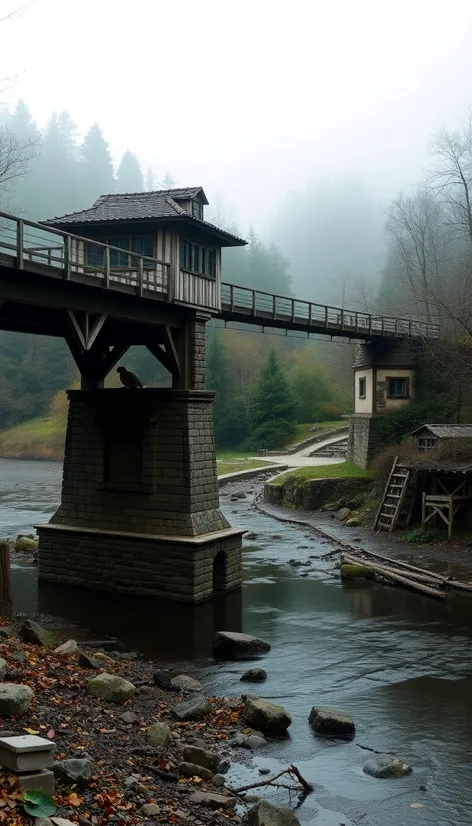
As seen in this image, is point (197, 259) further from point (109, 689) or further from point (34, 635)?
point (109, 689)

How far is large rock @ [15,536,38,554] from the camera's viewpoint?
25.1 m

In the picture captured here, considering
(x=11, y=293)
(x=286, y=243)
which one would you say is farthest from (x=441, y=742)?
(x=286, y=243)

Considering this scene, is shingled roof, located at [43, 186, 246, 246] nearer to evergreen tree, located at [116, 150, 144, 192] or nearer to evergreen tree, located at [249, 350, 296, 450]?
evergreen tree, located at [249, 350, 296, 450]

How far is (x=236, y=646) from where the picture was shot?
49.9 ft

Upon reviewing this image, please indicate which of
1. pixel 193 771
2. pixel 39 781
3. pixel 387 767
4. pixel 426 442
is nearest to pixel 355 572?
pixel 426 442

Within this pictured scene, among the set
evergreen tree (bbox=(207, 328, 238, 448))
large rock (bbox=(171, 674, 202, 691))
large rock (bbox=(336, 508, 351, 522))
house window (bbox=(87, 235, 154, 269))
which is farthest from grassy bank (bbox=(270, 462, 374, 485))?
evergreen tree (bbox=(207, 328, 238, 448))

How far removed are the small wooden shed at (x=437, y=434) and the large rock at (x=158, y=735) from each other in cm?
1965

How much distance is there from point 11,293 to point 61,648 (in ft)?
23.2

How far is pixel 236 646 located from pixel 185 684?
91.8 inches

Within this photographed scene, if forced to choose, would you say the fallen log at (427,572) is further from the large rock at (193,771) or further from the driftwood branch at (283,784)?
the large rock at (193,771)

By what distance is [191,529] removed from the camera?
19203 mm

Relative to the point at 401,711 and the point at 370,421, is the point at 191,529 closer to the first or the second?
the point at 401,711

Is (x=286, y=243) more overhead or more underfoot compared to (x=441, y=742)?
more overhead

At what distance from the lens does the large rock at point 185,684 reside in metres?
12.9
